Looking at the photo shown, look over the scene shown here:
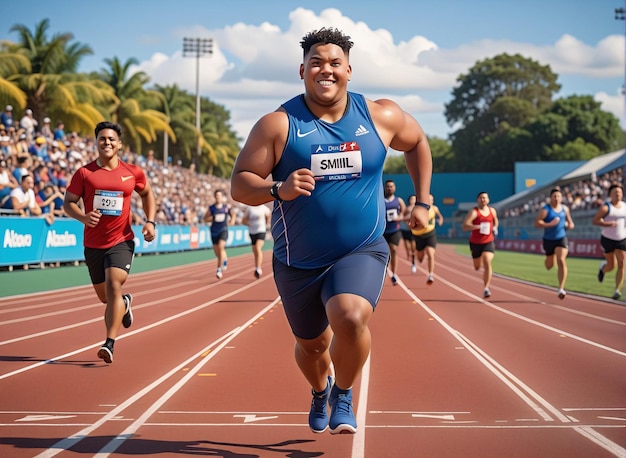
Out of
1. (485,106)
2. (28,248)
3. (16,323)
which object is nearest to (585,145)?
(485,106)

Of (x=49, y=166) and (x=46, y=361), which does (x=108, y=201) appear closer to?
(x=46, y=361)

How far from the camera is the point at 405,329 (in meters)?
11.8

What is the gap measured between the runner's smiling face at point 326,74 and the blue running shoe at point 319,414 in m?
1.80

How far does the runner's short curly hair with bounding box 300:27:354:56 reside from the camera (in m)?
5.05

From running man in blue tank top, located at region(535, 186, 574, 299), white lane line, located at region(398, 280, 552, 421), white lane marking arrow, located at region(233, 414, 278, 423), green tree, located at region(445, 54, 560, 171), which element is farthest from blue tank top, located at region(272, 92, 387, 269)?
green tree, located at region(445, 54, 560, 171)

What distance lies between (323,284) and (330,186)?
57 centimetres

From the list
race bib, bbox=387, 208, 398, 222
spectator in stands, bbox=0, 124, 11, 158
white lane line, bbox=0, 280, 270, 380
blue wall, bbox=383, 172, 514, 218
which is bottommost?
white lane line, bbox=0, 280, 270, 380

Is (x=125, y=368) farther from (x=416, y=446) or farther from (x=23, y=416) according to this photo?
(x=416, y=446)

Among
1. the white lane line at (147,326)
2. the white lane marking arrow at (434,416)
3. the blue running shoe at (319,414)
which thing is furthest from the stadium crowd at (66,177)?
the blue running shoe at (319,414)

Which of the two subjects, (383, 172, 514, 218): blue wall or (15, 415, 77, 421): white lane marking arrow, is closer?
(15, 415, 77, 421): white lane marking arrow

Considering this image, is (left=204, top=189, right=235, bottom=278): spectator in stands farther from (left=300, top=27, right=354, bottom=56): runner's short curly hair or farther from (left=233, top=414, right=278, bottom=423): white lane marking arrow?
(left=300, top=27, right=354, bottom=56): runner's short curly hair

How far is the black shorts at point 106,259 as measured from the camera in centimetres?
866

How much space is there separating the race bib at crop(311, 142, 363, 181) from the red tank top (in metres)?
11.6

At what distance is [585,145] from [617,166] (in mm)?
51145
